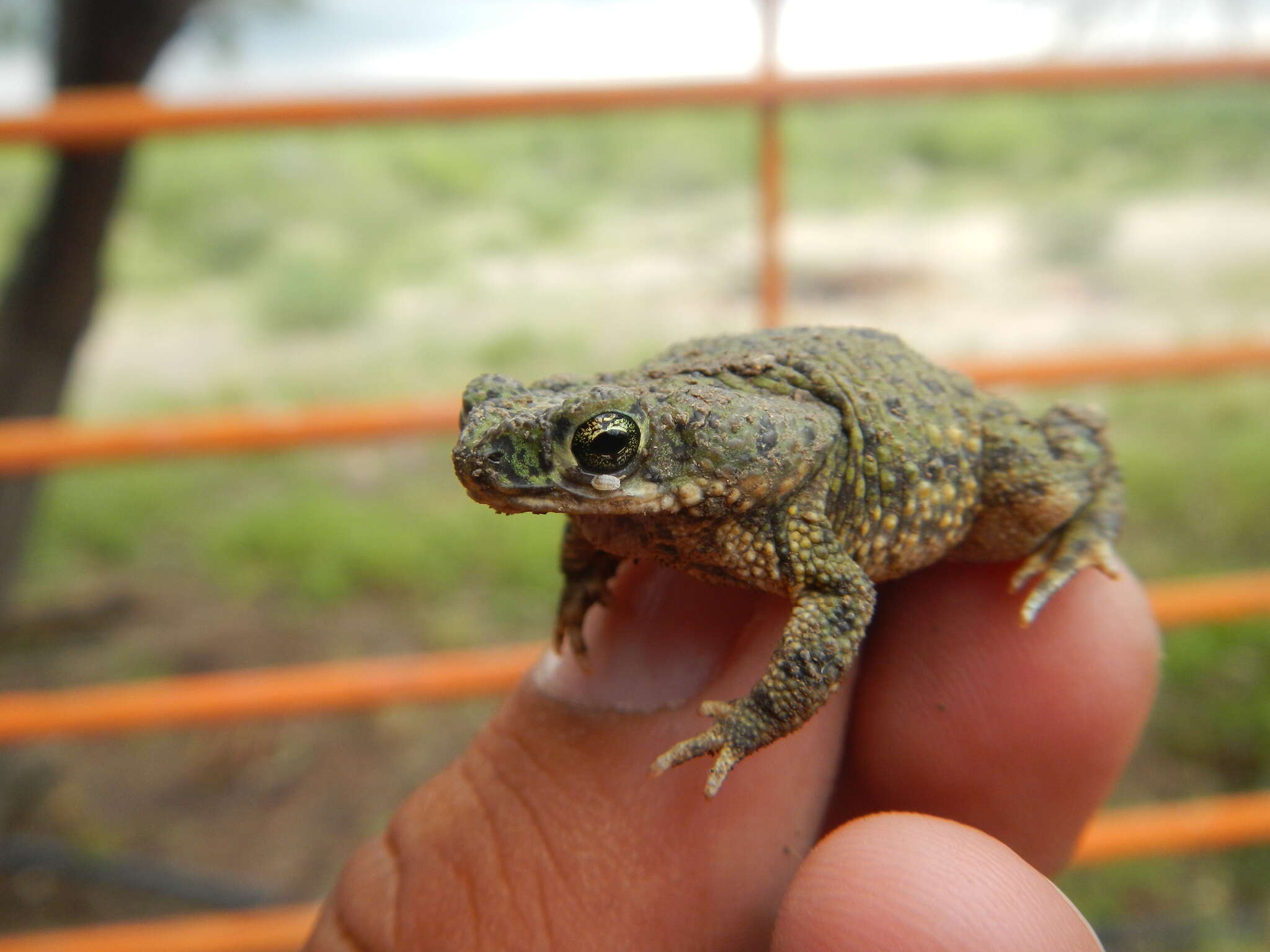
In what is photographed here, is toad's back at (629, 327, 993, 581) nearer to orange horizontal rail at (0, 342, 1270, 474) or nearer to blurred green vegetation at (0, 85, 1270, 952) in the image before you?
orange horizontal rail at (0, 342, 1270, 474)

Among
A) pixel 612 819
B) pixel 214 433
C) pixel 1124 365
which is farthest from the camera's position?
pixel 1124 365

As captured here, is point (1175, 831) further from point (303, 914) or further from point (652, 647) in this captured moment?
point (303, 914)

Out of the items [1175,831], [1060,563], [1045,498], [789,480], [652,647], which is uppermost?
[789,480]

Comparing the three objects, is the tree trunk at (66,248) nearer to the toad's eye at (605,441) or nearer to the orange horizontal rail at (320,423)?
the orange horizontal rail at (320,423)

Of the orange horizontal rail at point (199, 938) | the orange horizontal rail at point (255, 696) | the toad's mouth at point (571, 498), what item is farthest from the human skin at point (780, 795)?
the orange horizontal rail at point (199, 938)

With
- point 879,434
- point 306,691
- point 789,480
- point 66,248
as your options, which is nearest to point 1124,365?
point 879,434

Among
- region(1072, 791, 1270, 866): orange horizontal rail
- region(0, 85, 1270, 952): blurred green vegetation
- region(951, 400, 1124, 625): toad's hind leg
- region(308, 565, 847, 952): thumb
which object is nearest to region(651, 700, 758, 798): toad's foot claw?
region(308, 565, 847, 952): thumb

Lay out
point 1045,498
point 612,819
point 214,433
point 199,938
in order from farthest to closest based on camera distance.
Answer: point 199,938 < point 214,433 < point 1045,498 < point 612,819
